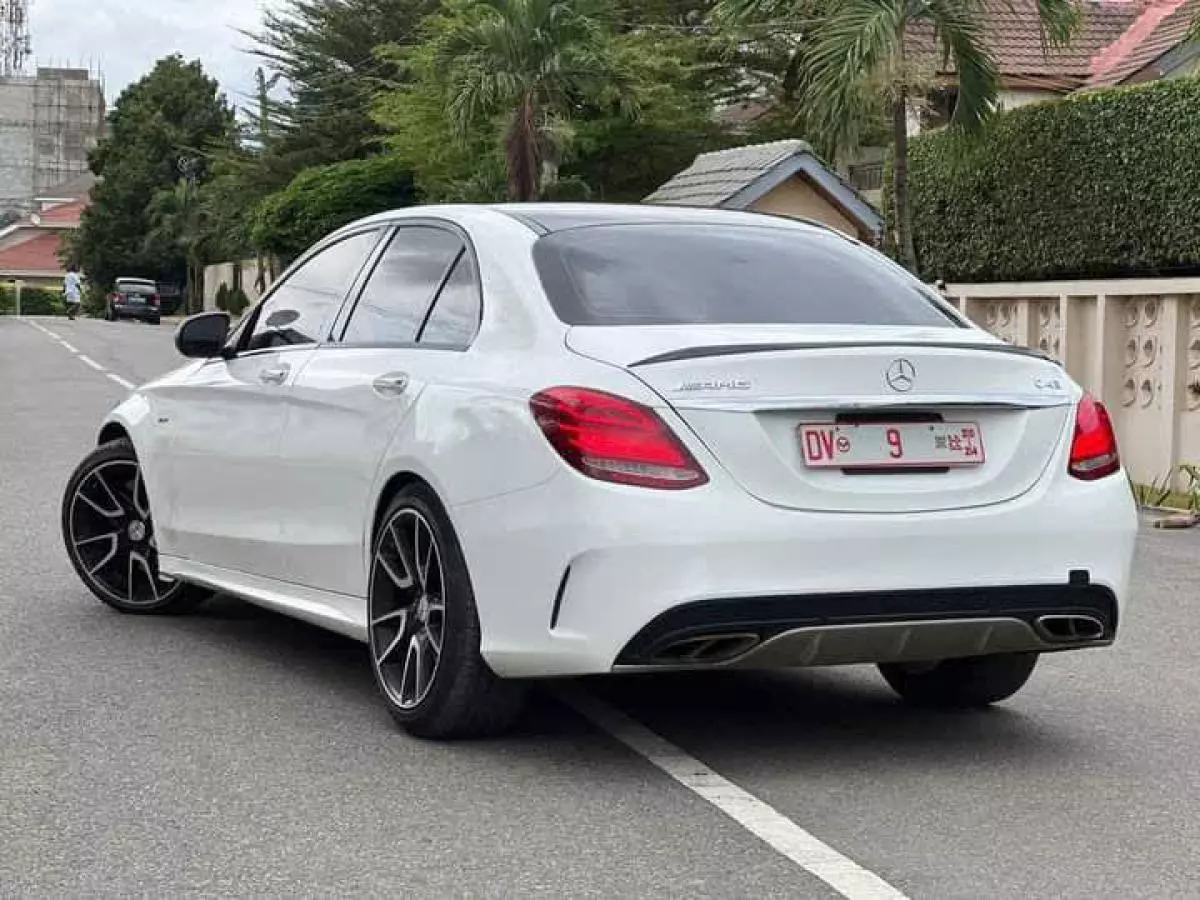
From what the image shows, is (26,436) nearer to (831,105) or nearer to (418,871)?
(831,105)

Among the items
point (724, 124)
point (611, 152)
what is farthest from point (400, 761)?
point (724, 124)

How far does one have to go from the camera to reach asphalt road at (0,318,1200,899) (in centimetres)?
430

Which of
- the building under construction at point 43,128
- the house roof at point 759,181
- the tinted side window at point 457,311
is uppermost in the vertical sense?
the building under construction at point 43,128

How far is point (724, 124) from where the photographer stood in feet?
152

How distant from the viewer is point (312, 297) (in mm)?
6770

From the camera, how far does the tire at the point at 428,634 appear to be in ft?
17.2

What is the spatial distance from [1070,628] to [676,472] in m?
1.20

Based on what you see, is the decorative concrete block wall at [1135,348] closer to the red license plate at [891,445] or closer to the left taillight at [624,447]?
the red license plate at [891,445]

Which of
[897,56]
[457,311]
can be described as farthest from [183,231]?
[457,311]

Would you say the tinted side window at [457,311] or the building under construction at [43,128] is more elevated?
the building under construction at [43,128]

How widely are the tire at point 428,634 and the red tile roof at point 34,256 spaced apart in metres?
116

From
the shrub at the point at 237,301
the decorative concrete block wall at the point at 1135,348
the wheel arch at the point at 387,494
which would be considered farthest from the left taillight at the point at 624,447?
the shrub at the point at 237,301

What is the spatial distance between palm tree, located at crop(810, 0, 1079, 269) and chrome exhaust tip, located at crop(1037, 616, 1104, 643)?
Answer: 11809 mm

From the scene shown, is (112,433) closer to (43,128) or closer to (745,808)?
(745,808)
